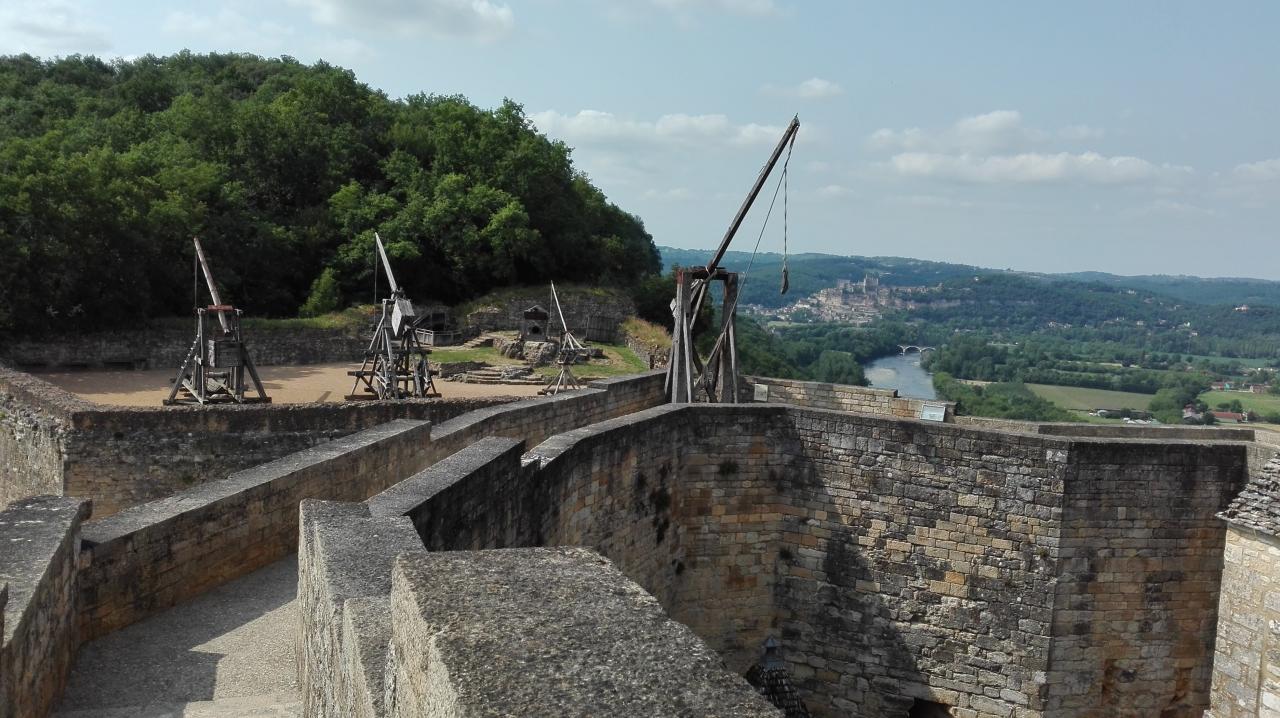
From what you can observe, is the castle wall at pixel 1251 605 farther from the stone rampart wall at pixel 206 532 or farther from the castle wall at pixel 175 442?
the castle wall at pixel 175 442

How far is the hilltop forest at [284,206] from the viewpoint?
24.2 metres

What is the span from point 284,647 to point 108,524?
4.57 feet

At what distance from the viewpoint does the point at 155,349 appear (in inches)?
963

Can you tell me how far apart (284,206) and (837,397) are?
26.3 metres

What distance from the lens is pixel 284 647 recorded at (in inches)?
248

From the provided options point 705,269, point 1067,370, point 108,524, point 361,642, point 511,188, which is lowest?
point 1067,370

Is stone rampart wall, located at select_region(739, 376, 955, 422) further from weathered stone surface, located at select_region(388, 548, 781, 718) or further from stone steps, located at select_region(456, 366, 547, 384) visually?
weathered stone surface, located at select_region(388, 548, 781, 718)

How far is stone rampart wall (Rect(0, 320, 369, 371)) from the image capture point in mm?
23062

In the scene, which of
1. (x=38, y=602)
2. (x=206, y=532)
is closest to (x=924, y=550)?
(x=206, y=532)

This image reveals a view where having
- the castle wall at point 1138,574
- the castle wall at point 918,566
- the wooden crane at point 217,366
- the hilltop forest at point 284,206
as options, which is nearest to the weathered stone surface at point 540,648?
the castle wall at point 918,566

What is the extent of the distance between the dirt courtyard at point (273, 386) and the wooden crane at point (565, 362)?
1.58 feet

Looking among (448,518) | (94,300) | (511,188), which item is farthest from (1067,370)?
(448,518)

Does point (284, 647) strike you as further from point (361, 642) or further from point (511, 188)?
point (511, 188)

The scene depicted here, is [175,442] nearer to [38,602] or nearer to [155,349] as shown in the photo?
[38,602]
